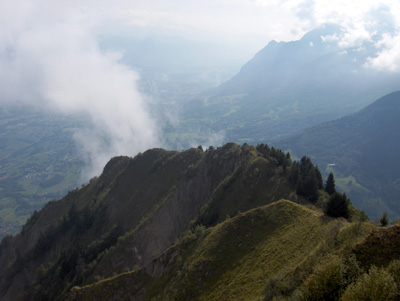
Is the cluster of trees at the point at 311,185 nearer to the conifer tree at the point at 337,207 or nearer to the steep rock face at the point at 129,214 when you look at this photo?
the conifer tree at the point at 337,207

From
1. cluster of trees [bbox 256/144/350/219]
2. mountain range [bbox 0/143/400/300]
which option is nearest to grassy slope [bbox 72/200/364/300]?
mountain range [bbox 0/143/400/300]

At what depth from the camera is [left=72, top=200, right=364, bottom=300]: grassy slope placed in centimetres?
2648

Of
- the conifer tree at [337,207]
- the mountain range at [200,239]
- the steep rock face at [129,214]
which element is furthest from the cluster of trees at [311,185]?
the steep rock face at [129,214]

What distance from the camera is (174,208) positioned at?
70.8 m

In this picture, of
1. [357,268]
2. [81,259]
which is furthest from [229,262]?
[81,259]

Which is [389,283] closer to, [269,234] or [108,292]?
[269,234]

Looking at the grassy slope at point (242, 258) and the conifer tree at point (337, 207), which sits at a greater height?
the conifer tree at point (337, 207)

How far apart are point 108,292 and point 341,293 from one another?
37.7 meters

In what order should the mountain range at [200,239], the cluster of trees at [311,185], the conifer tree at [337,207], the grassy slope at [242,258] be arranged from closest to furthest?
1. the mountain range at [200,239]
2. the grassy slope at [242,258]
3. the conifer tree at [337,207]
4. the cluster of trees at [311,185]

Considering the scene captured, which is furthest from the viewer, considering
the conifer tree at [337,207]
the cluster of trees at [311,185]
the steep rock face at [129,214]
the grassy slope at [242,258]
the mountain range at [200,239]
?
the steep rock face at [129,214]

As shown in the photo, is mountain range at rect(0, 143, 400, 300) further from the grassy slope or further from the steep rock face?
the steep rock face

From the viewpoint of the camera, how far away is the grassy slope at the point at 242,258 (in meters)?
26.5

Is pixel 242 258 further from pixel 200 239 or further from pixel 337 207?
pixel 337 207

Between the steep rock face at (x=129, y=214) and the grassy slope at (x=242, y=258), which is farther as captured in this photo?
the steep rock face at (x=129, y=214)
